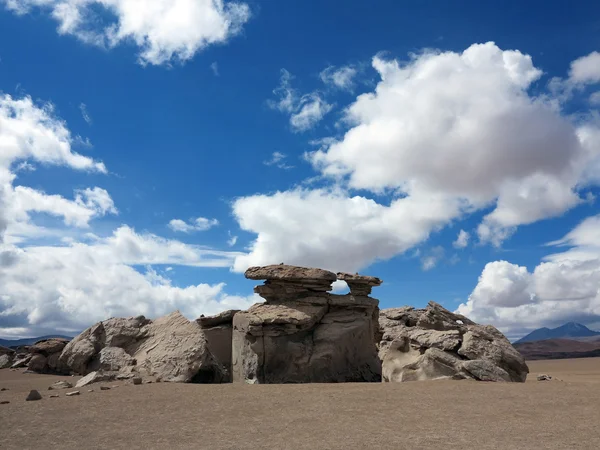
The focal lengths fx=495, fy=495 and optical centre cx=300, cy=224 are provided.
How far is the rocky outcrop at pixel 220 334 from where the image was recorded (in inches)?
789

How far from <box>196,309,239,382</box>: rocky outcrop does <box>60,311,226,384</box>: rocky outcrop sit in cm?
137

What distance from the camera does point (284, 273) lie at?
19250mm

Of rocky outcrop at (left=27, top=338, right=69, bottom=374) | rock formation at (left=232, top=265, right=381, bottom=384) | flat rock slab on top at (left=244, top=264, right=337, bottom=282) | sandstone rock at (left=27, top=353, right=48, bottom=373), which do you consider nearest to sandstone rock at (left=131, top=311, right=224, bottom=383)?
rock formation at (left=232, top=265, right=381, bottom=384)

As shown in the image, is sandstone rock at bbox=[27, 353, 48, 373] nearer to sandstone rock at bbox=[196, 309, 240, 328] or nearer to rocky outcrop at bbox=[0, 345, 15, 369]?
rocky outcrop at bbox=[0, 345, 15, 369]

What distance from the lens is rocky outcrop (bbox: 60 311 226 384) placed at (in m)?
16.0

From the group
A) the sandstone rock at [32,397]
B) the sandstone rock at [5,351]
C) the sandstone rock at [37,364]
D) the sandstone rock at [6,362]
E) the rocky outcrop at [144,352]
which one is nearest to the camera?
the sandstone rock at [32,397]

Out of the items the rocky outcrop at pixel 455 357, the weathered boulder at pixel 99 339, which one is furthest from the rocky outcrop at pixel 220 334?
the rocky outcrop at pixel 455 357

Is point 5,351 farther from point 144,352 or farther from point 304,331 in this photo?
point 304,331

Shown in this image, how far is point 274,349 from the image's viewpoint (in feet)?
58.0

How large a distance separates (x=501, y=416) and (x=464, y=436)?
7.25 ft

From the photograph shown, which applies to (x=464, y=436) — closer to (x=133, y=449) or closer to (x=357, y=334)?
(x=133, y=449)

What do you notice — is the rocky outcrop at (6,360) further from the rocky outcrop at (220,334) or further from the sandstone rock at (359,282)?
the sandstone rock at (359,282)

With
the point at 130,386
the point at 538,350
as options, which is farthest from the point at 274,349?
the point at 538,350

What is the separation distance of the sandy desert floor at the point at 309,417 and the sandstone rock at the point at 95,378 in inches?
41.4
